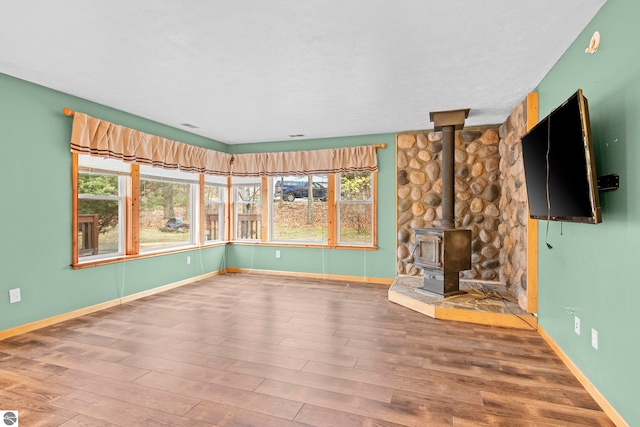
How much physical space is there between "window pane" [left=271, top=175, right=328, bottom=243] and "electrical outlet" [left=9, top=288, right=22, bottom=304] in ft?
11.5

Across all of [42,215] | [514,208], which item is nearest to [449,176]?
[514,208]

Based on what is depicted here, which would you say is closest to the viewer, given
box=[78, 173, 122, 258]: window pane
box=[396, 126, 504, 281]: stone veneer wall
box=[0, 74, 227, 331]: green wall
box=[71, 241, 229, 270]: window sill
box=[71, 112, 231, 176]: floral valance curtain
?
box=[0, 74, 227, 331]: green wall

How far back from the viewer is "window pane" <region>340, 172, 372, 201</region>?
5355 mm

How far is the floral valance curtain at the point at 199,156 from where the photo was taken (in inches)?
145

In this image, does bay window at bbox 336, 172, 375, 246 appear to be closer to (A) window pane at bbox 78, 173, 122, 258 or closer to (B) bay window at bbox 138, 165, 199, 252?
(B) bay window at bbox 138, 165, 199, 252

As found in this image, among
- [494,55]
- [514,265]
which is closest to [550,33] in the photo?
[494,55]

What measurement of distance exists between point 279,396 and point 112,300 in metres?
2.95

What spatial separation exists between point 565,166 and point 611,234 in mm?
463

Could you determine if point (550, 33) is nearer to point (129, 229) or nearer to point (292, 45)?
point (292, 45)

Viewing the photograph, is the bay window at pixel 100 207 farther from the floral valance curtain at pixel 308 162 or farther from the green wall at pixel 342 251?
the green wall at pixel 342 251

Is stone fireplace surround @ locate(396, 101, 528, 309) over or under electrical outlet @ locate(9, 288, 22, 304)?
over

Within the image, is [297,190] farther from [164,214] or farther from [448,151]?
[448,151]

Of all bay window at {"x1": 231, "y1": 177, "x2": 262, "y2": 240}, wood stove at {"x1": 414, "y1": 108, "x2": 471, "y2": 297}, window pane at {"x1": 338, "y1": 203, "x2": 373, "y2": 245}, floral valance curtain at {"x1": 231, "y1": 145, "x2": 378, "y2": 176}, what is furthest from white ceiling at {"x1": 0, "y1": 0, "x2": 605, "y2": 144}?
bay window at {"x1": 231, "y1": 177, "x2": 262, "y2": 240}

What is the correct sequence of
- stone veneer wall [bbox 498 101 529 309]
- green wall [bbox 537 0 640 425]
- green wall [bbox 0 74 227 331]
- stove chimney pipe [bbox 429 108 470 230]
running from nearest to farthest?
green wall [bbox 537 0 640 425], green wall [bbox 0 74 227 331], stone veneer wall [bbox 498 101 529 309], stove chimney pipe [bbox 429 108 470 230]
